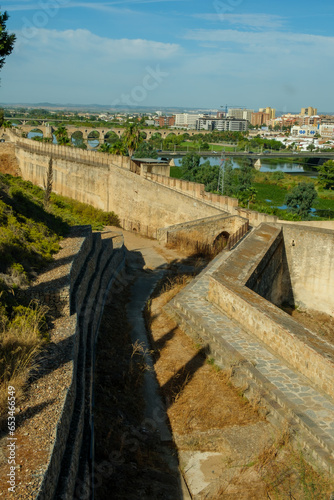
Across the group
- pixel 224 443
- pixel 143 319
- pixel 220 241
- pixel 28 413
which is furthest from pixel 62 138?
pixel 28 413

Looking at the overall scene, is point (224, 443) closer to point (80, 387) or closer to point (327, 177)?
point (80, 387)

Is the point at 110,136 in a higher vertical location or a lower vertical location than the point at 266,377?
higher

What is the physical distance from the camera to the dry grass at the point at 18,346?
541 centimetres

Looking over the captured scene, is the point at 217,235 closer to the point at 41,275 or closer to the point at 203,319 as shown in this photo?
the point at 203,319

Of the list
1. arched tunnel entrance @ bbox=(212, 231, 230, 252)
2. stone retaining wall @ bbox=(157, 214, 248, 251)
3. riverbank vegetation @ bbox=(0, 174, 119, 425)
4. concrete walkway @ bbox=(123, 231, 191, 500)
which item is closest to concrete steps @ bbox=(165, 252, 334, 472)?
concrete walkway @ bbox=(123, 231, 191, 500)

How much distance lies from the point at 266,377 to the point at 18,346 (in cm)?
430

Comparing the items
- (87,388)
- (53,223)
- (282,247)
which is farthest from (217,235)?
(87,388)

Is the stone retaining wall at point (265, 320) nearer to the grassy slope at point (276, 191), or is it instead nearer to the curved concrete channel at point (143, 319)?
the curved concrete channel at point (143, 319)

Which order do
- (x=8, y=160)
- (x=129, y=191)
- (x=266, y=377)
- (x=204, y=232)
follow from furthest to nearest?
(x=8, y=160) → (x=129, y=191) → (x=204, y=232) → (x=266, y=377)

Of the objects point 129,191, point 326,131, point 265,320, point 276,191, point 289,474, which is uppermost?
point 326,131

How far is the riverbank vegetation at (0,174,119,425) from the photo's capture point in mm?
5855

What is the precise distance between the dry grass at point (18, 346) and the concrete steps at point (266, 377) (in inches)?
143

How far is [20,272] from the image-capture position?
8.48m

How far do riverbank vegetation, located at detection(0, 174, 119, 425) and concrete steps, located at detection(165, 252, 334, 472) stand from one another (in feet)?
11.6
